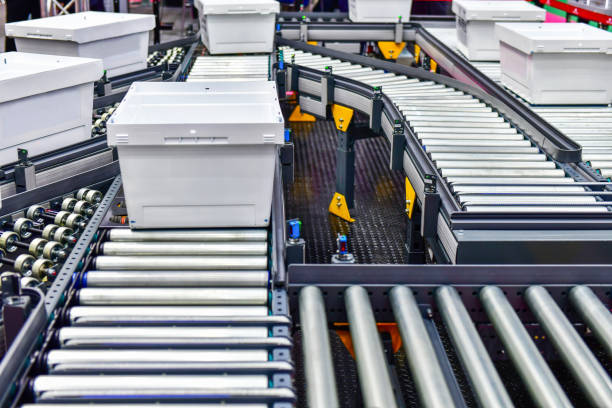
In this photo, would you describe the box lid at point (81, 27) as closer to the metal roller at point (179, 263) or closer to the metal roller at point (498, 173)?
the metal roller at point (179, 263)

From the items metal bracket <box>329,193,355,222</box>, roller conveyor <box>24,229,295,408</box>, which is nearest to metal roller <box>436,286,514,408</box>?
roller conveyor <box>24,229,295,408</box>

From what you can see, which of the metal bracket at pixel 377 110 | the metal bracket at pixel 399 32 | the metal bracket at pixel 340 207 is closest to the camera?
the metal bracket at pixel 377 110

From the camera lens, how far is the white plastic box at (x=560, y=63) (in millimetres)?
4941

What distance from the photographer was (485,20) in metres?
7.26

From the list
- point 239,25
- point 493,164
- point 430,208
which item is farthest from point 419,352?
point 239,25

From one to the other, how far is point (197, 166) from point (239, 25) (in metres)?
4.65

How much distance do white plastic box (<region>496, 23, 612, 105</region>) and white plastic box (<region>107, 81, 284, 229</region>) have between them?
257 centimetres

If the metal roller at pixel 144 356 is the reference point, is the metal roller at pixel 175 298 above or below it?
above

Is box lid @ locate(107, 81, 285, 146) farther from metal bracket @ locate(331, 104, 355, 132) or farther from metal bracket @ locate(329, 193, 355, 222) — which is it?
metal bracket @ locate(329, 193, 355, 222)

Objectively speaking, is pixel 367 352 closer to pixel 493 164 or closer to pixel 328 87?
pixel 493 164

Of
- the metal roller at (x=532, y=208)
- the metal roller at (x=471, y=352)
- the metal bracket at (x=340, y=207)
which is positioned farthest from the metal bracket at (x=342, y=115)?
the metal roller at (x=471, y=352)

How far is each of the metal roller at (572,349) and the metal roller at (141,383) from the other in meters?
1.13

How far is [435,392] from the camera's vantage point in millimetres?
2285

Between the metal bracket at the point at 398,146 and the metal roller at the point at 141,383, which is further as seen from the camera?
the metal bracket at the point at 398,146
